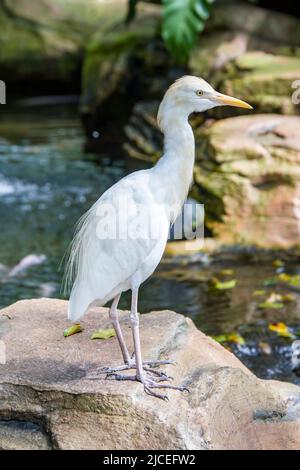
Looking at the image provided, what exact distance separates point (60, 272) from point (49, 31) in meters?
9.40

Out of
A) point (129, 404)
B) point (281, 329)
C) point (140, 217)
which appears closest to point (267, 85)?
point (281, 329)

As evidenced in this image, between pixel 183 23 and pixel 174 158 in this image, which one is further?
pixel 183 23

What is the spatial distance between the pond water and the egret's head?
2149 millimetres

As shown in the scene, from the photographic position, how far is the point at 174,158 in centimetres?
340

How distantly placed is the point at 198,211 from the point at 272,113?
4.67 feet

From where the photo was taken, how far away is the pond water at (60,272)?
17.4 ft

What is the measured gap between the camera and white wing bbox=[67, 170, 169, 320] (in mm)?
3330

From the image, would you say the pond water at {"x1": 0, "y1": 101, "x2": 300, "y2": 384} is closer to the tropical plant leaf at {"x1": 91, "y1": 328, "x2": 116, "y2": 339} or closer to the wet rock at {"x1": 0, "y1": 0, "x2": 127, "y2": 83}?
the tropical plant leaf at {"x1": 91, "y1": 328, "x2": 116, "y2": 339}

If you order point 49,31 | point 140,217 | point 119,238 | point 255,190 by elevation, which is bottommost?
point 255,190

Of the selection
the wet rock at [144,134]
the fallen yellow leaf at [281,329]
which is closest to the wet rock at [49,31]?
the wet rock at [144,134]

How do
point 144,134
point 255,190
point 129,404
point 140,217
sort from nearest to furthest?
point 129,404, point 140,217, point 255,190, point 144,134

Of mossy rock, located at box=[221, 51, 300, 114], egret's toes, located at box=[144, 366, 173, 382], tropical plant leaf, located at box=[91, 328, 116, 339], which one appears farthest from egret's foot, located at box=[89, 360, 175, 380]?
mossy rock, located at box=[221, 51, 300, 114]

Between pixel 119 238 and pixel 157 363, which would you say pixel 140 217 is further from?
pixel 157 363
